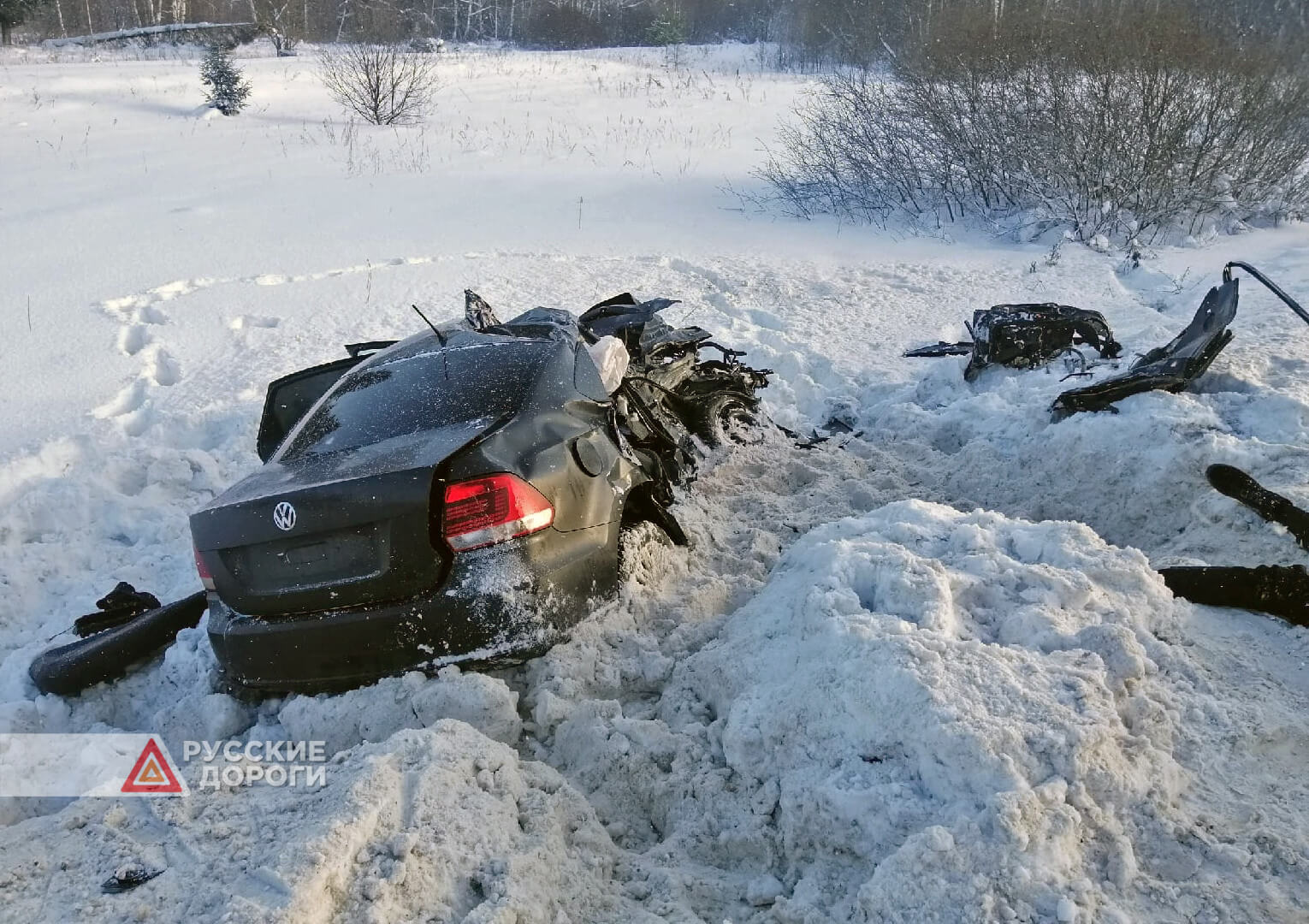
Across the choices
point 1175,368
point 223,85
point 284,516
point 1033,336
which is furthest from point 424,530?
point 223,85

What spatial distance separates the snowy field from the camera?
93.3 inches

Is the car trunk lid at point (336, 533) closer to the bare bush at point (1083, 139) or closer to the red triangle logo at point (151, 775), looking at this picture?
the red triangle logo at point (151, 775)

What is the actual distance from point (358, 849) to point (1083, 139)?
43.7 ft

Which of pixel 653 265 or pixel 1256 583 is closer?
pixel 1256 583

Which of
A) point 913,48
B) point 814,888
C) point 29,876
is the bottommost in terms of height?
point 29,876

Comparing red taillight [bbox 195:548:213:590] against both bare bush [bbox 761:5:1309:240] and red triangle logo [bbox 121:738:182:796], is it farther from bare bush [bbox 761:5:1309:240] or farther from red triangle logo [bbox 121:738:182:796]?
bare bush [bbox 761:5:1309:240]

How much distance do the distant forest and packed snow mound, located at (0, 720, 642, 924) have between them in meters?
21.1

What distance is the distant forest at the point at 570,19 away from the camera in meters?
28.2

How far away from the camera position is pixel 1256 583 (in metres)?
3.42

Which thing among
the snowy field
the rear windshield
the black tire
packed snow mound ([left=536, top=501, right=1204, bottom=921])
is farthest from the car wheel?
the black tire

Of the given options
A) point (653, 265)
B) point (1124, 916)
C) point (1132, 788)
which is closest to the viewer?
point (1124, 916)

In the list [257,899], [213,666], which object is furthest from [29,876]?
[213,666]

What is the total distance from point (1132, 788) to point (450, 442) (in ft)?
8.04

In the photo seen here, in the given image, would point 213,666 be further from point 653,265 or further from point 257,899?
point 653,265
